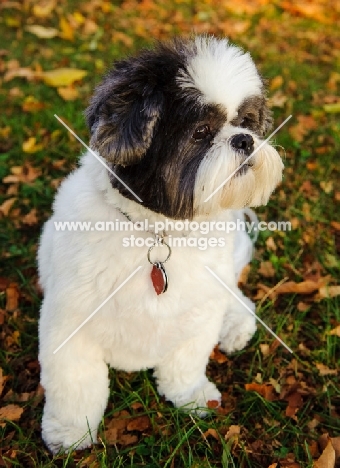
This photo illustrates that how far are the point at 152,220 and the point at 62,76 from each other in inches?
146

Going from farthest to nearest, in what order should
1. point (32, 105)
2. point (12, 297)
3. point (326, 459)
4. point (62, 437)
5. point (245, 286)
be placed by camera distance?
point (32, 105) → point (245, 286) → point (12, 297) → point (62, 437) → point (326, 459)

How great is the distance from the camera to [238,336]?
11.1ft

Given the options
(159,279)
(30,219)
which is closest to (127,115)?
(159,279)

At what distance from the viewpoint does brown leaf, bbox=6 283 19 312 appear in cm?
353

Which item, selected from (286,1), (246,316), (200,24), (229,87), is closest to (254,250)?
(246,316)

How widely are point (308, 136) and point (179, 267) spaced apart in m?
3.20

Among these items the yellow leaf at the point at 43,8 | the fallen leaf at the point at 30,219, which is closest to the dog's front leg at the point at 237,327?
the fallen leaf at the point at 30,219

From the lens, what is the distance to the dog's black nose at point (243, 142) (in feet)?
7.38

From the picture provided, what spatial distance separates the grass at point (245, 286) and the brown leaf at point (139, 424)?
0.02m

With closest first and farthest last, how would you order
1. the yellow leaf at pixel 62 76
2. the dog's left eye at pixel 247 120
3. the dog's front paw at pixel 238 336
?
the dog's left eye at pixel 247 120 < the dog's front paw at pixel 238 336 < the yellow leaf at pixel 62 76

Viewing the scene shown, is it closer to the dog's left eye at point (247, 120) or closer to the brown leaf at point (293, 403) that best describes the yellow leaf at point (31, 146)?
the dog's left eye at point (247, 120)

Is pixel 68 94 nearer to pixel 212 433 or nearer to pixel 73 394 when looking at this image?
pixel 73 394

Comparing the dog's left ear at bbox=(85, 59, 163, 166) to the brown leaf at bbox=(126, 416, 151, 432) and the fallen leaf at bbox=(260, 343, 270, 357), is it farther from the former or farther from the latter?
the fallen leaf at bbox=(260, 343, 270, 357)

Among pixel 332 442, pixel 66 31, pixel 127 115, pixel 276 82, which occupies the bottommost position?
pixel 66 31
